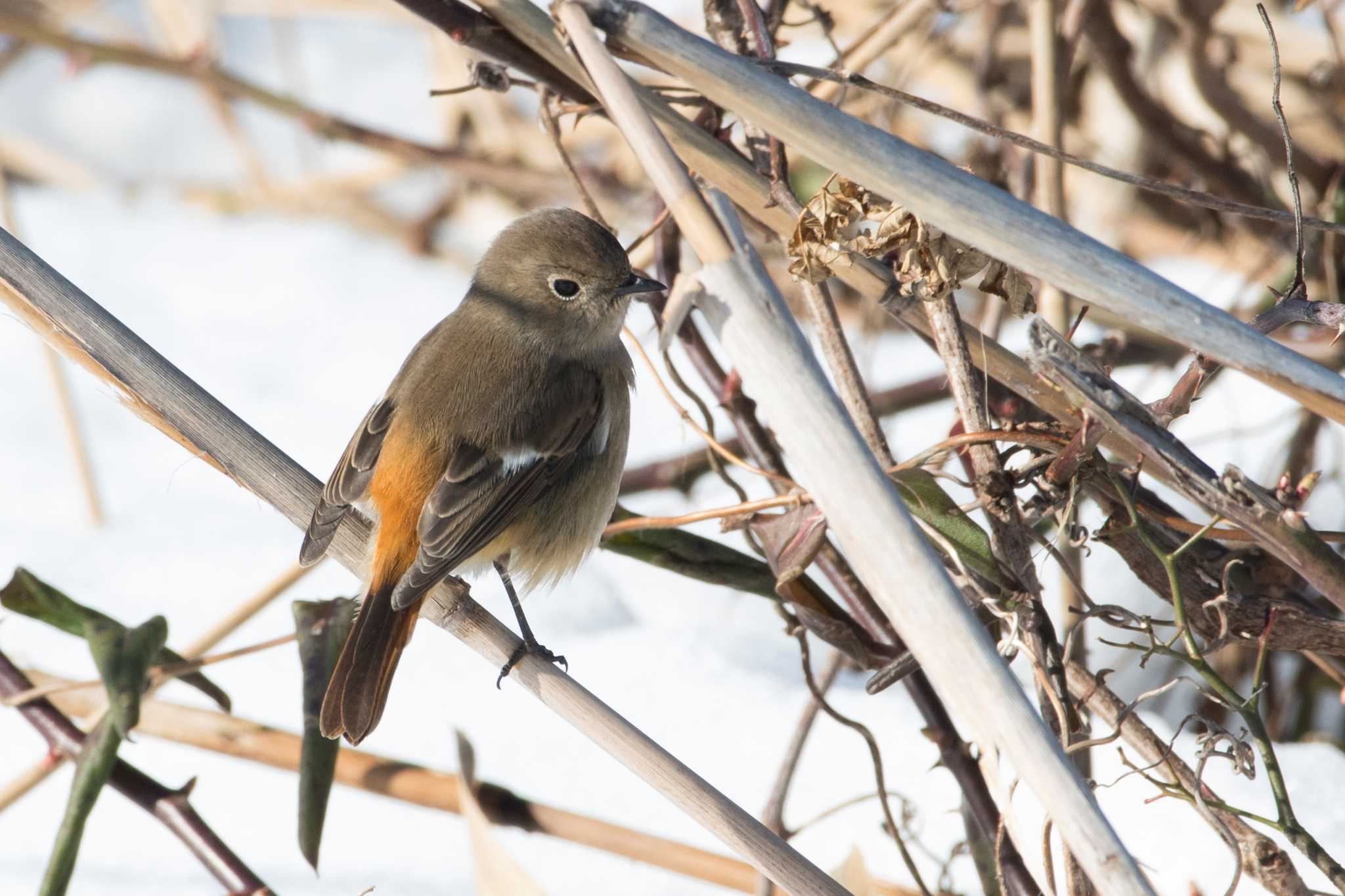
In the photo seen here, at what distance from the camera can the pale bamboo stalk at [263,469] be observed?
1794 mm

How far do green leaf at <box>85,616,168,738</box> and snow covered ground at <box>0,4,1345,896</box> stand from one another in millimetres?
296

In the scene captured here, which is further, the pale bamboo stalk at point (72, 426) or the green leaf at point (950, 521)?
the pale bamboo stalk at point (72, 426)

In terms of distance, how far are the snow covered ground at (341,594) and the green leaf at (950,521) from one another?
1.49ft

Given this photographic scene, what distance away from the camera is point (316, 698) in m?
2.41

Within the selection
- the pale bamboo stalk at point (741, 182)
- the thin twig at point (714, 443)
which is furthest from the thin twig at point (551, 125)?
the thin twig at point (714, 443)

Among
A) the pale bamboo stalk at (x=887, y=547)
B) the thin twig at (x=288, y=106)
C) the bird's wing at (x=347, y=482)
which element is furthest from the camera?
the thin twig at (x=288, y=106)

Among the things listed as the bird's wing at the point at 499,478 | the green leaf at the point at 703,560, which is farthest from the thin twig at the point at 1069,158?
the bird's wing at the point at 499,478

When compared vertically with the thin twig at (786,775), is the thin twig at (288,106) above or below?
above

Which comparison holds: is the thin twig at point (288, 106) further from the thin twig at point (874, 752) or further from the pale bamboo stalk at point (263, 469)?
the thin twig at point (874, 752)

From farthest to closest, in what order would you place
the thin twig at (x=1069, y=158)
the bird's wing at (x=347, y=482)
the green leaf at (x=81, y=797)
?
the bird's wing at (x=347, y=482)
the green leaf at (x=81, y=797)
the thin twig at (x=1069, y=158)

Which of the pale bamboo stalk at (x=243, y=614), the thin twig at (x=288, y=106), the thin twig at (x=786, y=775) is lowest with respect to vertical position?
the thin twig at (x=786, y=775)

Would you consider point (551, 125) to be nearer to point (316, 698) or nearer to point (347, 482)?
point (347, 482)

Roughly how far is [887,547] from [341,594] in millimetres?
2357

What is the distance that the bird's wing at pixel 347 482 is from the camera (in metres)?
2.28
